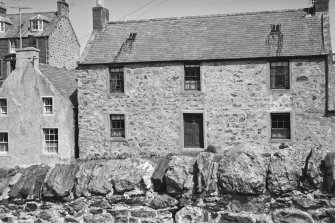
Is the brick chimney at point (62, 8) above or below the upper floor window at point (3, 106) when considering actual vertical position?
above

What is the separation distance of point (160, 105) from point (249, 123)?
213 inches

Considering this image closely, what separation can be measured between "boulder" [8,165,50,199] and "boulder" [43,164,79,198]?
13cm

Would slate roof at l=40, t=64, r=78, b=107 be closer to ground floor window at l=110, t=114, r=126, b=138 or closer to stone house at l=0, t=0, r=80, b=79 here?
ground floor window at l=110, t=114, r=126, b=138

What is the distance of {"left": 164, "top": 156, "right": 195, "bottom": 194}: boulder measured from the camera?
5.21m

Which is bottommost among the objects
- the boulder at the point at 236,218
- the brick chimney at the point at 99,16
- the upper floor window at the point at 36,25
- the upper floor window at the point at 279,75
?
the boulder at the point at 236,218

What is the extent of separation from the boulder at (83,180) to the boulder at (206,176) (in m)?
1.52

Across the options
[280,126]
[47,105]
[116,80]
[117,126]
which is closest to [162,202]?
[280,126]

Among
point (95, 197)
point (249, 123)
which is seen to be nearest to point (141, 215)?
point (95, 197)

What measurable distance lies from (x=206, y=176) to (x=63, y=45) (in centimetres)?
4074

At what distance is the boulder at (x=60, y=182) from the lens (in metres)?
5.45

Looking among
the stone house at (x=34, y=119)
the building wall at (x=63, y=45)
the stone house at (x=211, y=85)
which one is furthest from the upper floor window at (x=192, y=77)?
the building wall at (x=63, y=45)

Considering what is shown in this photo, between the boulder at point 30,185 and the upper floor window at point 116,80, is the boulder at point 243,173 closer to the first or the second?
the boulder at point 30,185

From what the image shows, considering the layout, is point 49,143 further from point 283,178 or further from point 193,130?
point 283,178

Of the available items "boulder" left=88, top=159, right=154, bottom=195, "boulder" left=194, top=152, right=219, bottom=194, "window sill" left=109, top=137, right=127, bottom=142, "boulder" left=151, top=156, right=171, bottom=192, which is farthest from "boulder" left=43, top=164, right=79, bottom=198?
"window sill" left=109, top=137, right=127, bottom=142
